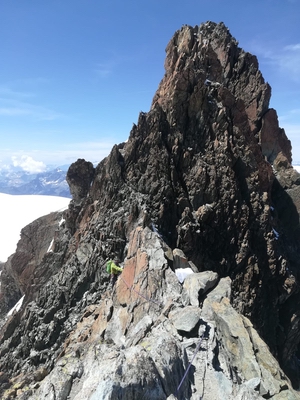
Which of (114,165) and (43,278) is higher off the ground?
(114,165)

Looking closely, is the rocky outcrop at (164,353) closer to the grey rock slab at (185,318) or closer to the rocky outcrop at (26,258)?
the grey rock slab at (185,318)

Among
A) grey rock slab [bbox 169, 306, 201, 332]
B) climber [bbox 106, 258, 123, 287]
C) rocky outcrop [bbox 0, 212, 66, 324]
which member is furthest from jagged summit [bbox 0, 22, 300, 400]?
climber [bbox 106, 258, 123, 287]

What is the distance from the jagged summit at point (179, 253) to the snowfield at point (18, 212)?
73254 mm

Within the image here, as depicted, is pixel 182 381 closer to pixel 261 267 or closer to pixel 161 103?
pixel 261 267

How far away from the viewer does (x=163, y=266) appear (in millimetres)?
18266

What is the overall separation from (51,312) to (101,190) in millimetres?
12701

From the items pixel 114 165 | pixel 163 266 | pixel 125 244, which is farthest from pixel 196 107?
pixel 163 266

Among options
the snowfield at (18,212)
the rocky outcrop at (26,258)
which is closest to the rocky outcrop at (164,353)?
the rocky outcrop at (26,258)

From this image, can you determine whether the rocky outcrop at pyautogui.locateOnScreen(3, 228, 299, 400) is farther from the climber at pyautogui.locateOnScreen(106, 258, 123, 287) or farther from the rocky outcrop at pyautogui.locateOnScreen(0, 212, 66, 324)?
the rocky outcrop at pyautogui.locateOnScreen(0, 212, 66, 324)

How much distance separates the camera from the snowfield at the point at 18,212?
111025 millimetres

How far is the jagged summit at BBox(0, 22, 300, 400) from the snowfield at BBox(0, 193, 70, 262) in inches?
2884

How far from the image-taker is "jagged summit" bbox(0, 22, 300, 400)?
1388 cm

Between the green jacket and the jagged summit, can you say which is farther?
the green jacket

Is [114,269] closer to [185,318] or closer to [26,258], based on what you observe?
[185,318]
